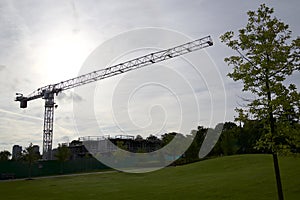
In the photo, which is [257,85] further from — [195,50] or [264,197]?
[195,50]

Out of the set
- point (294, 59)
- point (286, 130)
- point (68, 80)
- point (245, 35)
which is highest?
point (68, 80)

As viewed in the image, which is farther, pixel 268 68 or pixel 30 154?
pixel 30 154

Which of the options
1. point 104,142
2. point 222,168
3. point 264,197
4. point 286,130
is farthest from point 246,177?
point 104,142

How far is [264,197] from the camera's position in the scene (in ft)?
54.8

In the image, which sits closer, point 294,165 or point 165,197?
point 165,197

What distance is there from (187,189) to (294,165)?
9.97 metres

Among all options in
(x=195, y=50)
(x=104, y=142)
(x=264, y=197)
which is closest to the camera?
(x=264, y=197)

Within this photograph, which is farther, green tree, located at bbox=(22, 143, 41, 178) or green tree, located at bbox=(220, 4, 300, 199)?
green tree, located at bbox=(22, 143, 41, 178)

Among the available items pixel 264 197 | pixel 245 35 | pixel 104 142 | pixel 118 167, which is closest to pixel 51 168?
pixel 118 167

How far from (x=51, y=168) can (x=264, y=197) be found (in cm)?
4095

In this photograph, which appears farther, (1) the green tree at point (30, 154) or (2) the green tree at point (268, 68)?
(1) the green tree at point (30, 154)

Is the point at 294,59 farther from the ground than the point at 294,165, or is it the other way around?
the point at 294,59

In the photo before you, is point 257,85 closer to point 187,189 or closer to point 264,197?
point 264,197

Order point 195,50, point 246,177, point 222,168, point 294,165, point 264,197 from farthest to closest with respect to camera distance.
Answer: point 195,50 < point 222,168 < point 294,165 < point 246,177 < point 264,197
